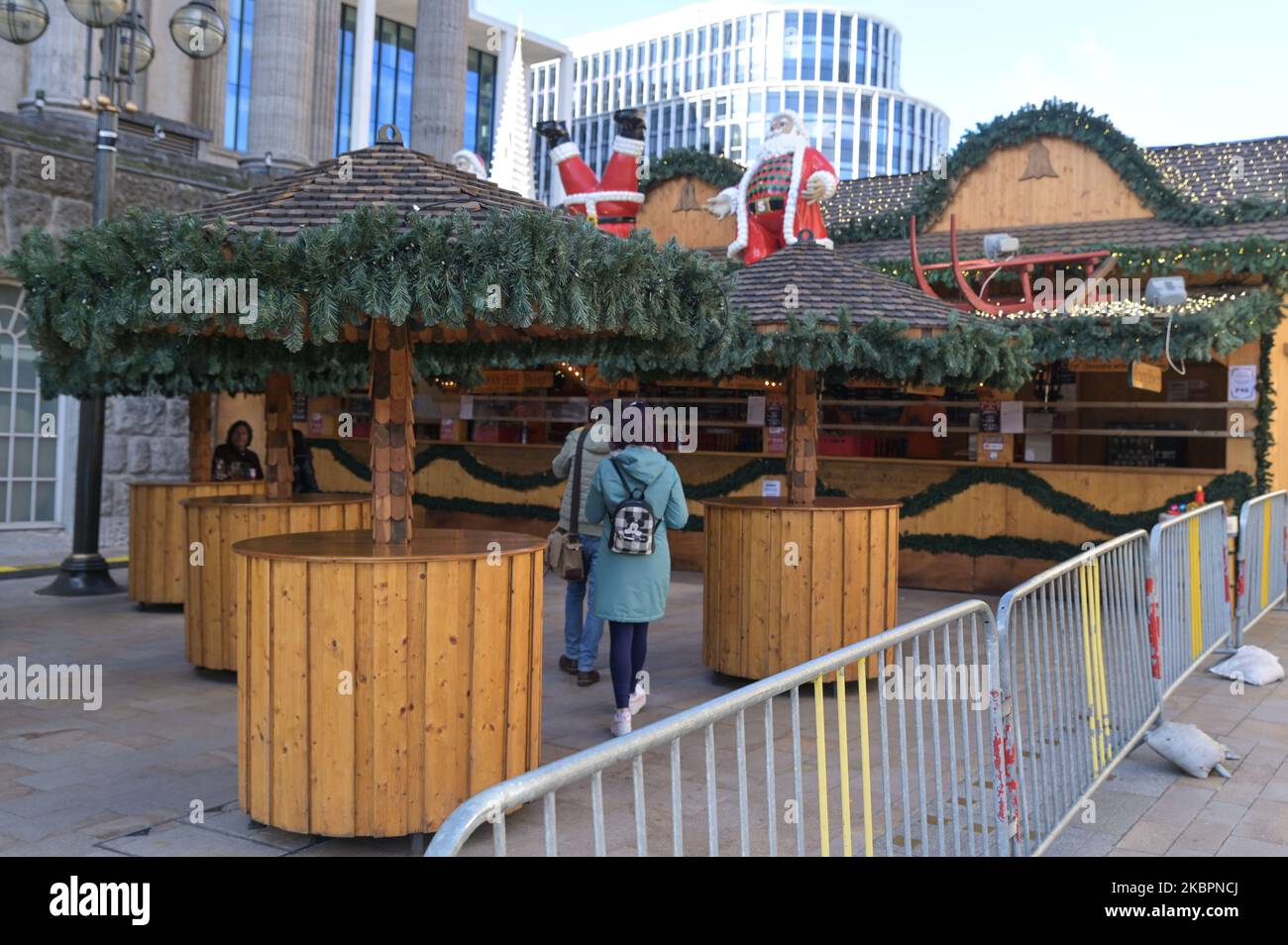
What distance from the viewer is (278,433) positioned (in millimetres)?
8195

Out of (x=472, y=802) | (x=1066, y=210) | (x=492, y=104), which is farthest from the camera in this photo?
(x=492, y=104)

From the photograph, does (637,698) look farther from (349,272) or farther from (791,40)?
(791,40)

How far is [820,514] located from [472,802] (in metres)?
5.97

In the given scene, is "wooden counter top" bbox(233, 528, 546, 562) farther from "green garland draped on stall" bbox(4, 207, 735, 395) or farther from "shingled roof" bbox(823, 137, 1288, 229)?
"shingled roof" bbox(823, 137, 1288, 229)

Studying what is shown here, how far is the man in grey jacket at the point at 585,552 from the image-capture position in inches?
311

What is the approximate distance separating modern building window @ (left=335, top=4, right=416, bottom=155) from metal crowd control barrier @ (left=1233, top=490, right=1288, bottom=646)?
2984 centimetres

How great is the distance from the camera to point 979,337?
8195mm

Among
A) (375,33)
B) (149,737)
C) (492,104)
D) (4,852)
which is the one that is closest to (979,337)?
(149,737)

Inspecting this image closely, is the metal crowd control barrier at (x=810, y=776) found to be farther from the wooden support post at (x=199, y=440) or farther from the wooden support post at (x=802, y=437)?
the wooden support post at (x=199, y=440)

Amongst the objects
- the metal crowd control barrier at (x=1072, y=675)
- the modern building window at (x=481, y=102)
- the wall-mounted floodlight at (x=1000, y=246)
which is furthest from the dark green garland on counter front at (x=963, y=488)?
the modern building window at (x=481, y=102)

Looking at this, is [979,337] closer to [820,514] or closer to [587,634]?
[820,514]

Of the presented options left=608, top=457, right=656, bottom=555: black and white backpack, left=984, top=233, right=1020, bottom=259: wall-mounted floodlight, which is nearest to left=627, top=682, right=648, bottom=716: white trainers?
left=608, top=457, right=656, bottom=555: black and white backpack

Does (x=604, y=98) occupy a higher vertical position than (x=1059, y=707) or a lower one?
higher

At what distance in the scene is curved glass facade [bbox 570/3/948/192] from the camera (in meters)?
92.9
